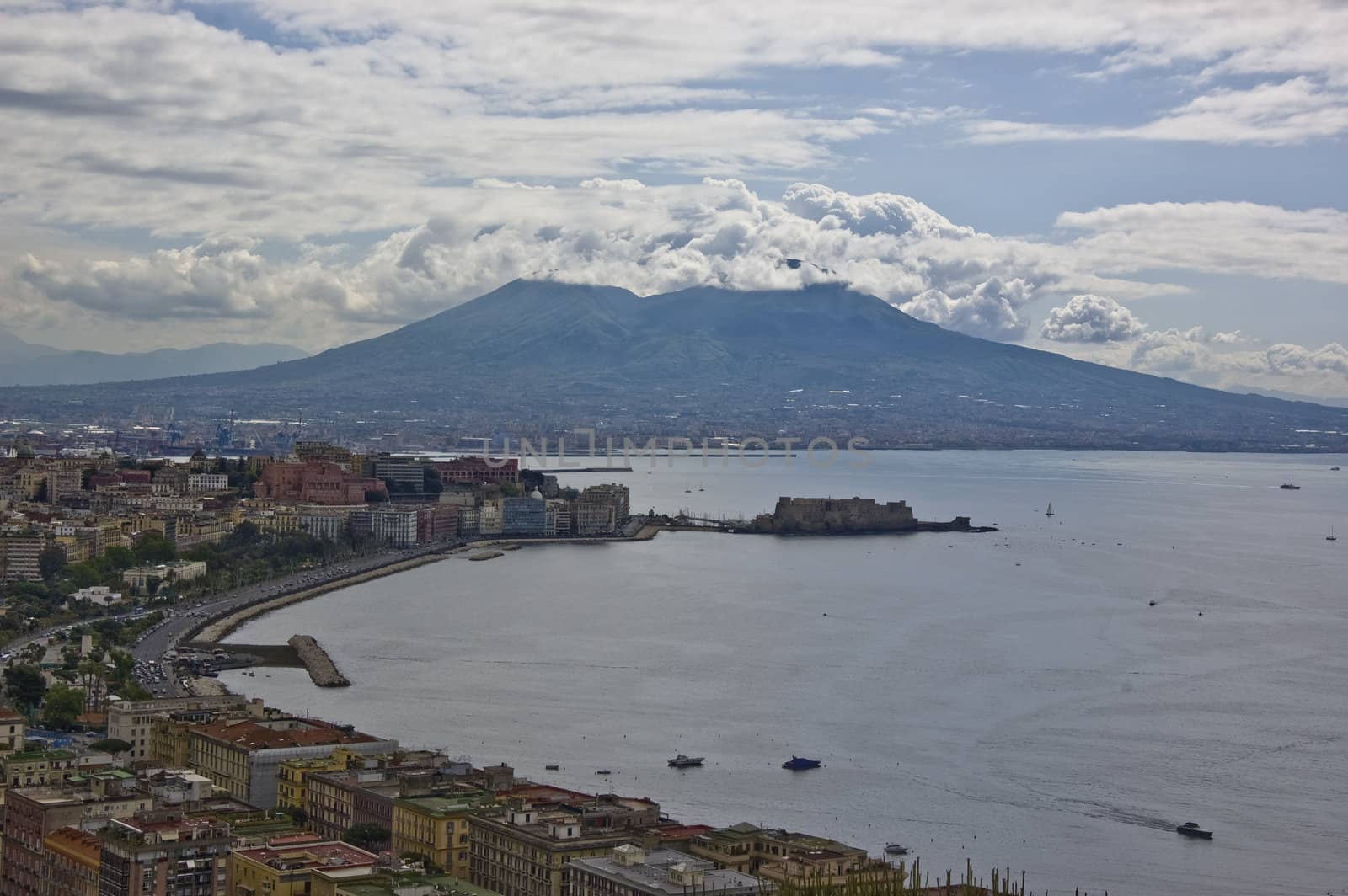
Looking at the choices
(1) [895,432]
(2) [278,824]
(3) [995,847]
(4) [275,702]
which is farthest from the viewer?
(1) [895,432]

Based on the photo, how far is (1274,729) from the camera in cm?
1828

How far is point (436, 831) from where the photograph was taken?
1121 centimetres

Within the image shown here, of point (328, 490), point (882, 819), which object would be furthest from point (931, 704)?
point (328, 490)

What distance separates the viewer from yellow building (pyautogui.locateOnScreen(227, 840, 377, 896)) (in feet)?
31.5

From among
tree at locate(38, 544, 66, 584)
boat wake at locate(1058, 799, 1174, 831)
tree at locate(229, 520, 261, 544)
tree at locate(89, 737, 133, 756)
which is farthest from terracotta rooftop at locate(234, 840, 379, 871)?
tree at locate(229, 520, 261, 544)

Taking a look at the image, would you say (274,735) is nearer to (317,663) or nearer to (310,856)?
(310,856)

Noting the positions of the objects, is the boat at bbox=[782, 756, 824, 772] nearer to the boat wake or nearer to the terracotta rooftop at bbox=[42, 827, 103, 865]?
the boat wake

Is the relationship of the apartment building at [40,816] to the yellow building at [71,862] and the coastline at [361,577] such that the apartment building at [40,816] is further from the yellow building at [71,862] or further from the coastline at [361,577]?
the coastline at [361,577]

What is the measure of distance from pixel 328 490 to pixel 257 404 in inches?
2544

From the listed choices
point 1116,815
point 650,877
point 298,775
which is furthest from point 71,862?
point 1116,815

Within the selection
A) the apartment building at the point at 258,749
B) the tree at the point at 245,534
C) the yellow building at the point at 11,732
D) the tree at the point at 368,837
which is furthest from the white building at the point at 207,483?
the tree at the point at 368,837

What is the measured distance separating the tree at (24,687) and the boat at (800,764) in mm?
5881

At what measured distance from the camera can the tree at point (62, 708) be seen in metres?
15.5

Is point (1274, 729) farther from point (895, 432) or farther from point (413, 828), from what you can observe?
point (895, 432)
